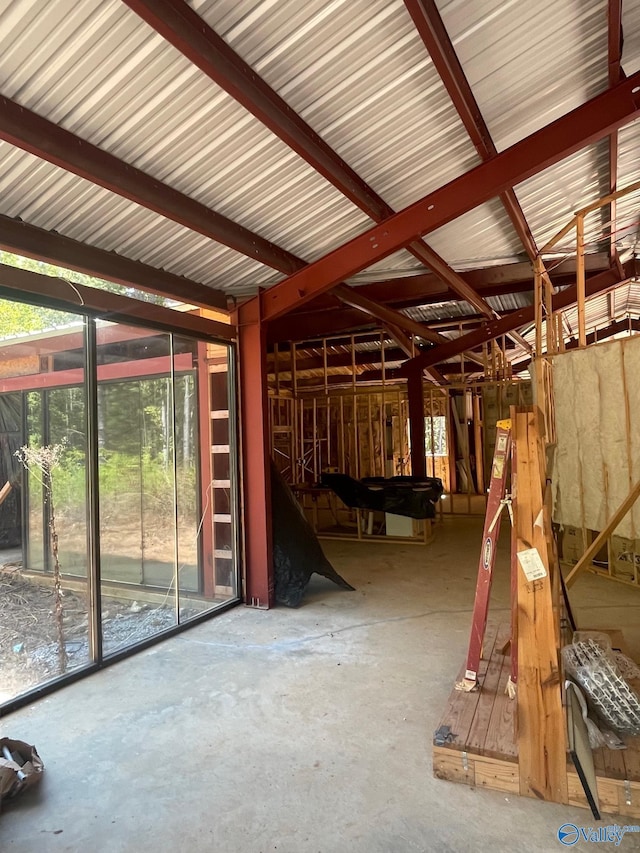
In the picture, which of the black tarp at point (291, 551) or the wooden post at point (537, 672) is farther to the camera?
the black tarp at point (291, 551)

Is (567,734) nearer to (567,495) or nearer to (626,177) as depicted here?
(567,495)

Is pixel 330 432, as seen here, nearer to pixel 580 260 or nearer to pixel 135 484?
pixel 135 484

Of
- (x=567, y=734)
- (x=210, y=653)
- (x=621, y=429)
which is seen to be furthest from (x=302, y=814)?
(x=621, y=429)

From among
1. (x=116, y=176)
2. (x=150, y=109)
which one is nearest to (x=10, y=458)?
(x=116, y=176)

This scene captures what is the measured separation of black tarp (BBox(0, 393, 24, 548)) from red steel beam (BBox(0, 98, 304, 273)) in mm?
1645

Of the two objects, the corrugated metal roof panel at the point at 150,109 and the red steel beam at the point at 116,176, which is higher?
the corrugated metal roof panel at the point at 150,109

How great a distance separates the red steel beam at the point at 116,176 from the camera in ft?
8.61

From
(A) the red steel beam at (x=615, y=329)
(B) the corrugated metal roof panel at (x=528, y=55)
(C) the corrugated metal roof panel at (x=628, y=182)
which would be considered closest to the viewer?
(B) the corrugated metal roof panel at (x=528, y=55)

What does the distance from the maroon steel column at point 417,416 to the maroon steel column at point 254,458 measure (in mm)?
4365

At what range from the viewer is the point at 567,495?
17.8 ft

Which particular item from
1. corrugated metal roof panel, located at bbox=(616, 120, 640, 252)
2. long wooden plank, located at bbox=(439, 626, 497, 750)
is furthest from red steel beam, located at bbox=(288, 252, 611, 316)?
long wooden plank, located at bbox=(439, 626, 497, 750)

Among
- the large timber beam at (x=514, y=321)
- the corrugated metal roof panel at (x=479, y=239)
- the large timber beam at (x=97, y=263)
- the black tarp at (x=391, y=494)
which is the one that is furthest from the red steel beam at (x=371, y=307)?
the black tarp at (x=391, y=494)

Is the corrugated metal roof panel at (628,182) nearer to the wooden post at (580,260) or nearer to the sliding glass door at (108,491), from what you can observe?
the wooden post at (580,260)

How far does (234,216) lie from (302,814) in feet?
12.7
